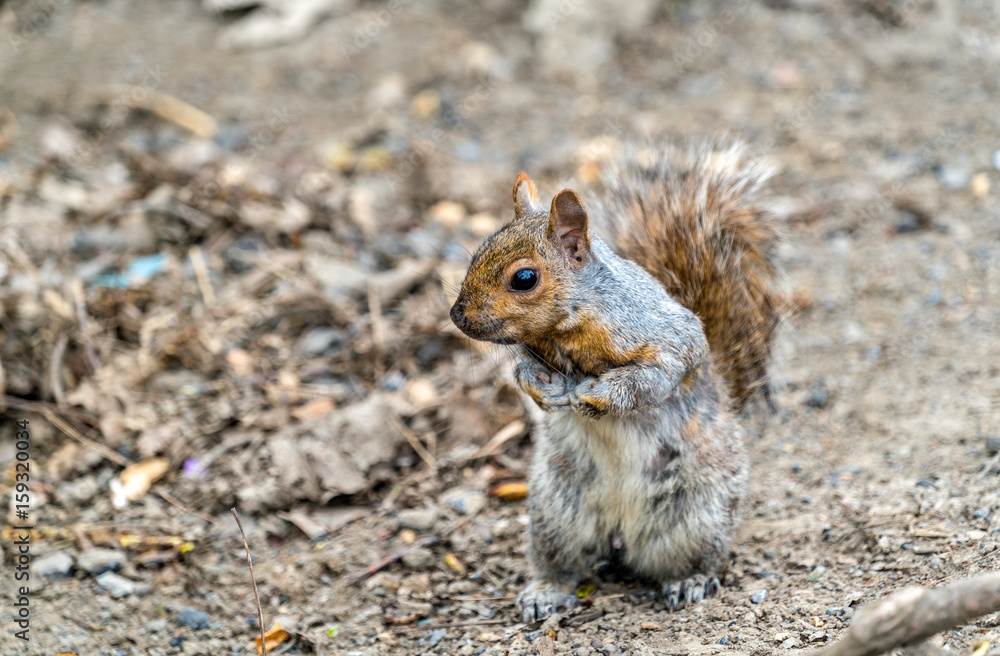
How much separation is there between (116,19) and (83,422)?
13.3 feet

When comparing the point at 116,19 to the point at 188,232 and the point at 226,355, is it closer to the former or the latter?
the point at 188,232

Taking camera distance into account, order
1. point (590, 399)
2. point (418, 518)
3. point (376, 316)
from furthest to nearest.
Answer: point (376, 316) < point (418, 518) < point (590, 399)

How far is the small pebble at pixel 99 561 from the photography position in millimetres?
3109

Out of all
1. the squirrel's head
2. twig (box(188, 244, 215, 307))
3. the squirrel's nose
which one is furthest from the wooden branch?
twig (box(188, 244, 215, 307))

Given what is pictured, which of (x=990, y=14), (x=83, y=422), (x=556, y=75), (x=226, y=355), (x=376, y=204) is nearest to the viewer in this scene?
(x=83, y=422)

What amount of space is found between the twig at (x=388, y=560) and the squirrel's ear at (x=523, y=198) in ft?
4.35

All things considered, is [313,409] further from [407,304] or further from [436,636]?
[436,636]

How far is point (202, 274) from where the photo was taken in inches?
177

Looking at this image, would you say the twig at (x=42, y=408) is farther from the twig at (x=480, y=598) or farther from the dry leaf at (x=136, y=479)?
the twig at (x=480, y=598)

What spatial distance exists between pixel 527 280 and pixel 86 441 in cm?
220

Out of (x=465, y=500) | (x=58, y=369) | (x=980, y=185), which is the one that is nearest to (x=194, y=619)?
(x=465, y=500)

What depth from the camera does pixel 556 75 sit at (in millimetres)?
6391

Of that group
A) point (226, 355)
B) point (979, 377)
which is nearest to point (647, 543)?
point (979, 377)

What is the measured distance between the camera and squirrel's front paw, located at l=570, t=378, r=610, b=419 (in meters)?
2.43
